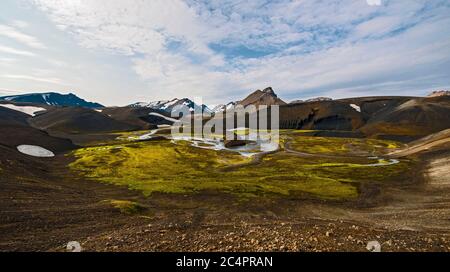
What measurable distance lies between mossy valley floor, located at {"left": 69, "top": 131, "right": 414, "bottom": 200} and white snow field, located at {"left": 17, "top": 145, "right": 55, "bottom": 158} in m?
8.82

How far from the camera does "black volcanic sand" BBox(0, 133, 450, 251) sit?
78.8 feet

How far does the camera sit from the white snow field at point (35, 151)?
366 feet

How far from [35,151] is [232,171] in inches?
2867

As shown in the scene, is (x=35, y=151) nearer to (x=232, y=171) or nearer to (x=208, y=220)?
(x=232, y=171)

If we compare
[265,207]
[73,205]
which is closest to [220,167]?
[265,207]

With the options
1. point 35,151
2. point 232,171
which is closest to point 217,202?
point 232,171

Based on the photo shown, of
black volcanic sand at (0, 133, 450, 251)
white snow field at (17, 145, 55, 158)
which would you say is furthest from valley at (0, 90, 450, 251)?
white snow field at (17, 145, 55, 158)

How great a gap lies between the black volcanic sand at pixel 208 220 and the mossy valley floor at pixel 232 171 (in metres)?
5.57

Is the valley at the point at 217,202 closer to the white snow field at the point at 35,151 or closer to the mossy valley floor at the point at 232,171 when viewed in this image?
the mossy valley floor at the point at 232,171

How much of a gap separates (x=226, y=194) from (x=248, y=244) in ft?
131

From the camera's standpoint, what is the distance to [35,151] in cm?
11525

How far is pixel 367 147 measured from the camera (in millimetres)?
165250

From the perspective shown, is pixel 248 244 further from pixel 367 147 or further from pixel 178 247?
pixel 367 147
